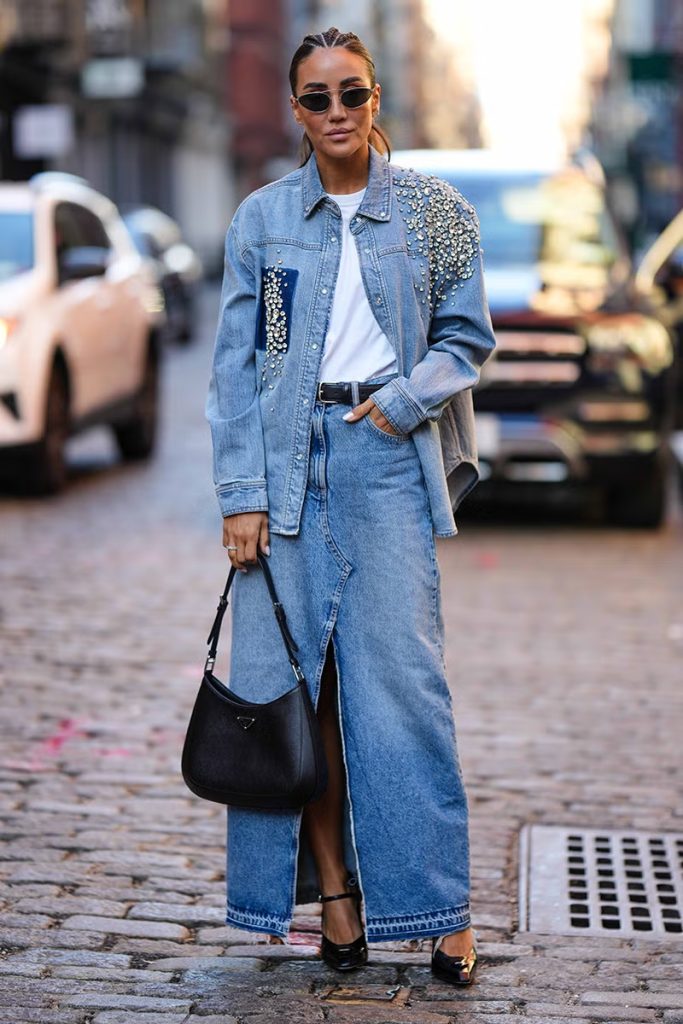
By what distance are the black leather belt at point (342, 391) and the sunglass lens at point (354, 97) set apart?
544mm

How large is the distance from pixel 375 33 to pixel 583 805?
4173 inches

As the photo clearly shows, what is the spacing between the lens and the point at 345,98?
384 cm

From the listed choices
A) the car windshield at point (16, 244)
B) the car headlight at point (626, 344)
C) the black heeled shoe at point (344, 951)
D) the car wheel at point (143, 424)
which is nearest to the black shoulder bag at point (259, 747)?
the black heeled shoe at point (344, 951)

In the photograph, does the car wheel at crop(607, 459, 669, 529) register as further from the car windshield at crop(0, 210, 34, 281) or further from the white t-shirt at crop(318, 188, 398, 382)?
the white t-shirt at crop(318, 188, 398, 382)

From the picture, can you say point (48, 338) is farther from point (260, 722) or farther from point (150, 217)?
point (150, 217)

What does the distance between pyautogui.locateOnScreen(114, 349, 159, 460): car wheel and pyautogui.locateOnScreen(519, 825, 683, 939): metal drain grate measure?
9.26 metres

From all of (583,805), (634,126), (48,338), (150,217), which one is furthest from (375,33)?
(583,805)

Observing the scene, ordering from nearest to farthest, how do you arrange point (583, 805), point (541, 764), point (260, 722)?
point (260, 722) → point (583, 805) → point (541, 764)

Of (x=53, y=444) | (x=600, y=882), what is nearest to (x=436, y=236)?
(x=600, y=882)

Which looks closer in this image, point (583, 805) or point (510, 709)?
point (583, 805)

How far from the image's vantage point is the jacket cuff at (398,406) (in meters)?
3.84

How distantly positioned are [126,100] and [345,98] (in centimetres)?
4179

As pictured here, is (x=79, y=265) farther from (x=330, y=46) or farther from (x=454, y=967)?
(x=454, y=967)

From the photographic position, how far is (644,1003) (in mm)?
3908
